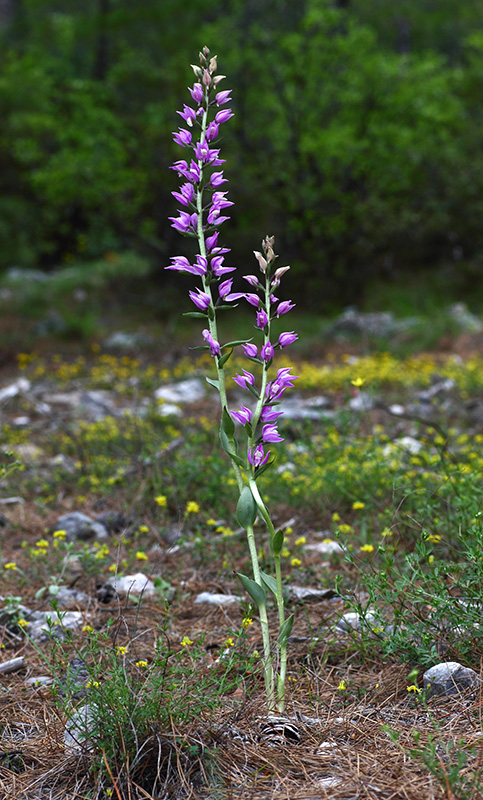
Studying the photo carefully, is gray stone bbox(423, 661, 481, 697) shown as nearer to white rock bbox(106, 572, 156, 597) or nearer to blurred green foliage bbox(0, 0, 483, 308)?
white rock bbox(106, 572, 156, 597)

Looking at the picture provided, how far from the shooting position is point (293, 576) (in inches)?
115

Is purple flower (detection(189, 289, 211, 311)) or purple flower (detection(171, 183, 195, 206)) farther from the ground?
purple flower (detection(171, 183, 195, 206))

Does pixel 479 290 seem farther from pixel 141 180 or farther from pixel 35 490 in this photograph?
pixel 35 490

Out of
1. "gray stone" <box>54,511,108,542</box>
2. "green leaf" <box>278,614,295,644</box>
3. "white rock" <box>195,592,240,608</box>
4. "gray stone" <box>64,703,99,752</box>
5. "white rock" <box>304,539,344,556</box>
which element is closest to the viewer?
"gray stone" <box>64,703,99,752</box>

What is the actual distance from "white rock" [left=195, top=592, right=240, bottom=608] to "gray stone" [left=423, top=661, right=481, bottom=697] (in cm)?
93

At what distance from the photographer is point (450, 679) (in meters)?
2.01

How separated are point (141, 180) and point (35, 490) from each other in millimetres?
8643

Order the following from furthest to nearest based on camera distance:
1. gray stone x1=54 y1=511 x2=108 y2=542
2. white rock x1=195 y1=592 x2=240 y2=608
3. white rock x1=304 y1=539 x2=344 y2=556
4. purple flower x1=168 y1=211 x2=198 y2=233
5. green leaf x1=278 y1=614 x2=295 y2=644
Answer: gray stone x1=54 y1=511 x2=108 y2=542 → white rock x1=304 y1=539 x2=344 y2=556 → white rock x1=195 y1=592 x2=240 y2=608 → purple flower x1=168 y1=211 x2=198 y2=233 → green leaf x1=278 y1=614 x2=295 y2=644

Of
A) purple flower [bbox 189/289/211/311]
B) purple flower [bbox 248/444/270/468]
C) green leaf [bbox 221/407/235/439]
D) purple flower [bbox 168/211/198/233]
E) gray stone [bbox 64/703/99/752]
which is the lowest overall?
gray stone [bbox 64/703/99/752]

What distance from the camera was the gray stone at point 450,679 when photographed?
2.00 m

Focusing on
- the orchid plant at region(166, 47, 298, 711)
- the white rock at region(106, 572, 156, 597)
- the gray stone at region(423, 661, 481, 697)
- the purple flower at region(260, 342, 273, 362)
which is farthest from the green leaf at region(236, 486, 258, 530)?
the white rock at region(106, 572, 156, 597)

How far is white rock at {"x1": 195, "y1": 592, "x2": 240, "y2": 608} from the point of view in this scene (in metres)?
2.79

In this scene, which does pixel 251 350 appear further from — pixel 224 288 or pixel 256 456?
pixel 256 456

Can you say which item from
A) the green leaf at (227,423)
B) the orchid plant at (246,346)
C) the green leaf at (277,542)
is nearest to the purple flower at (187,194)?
the orchid plant at (246,346)
